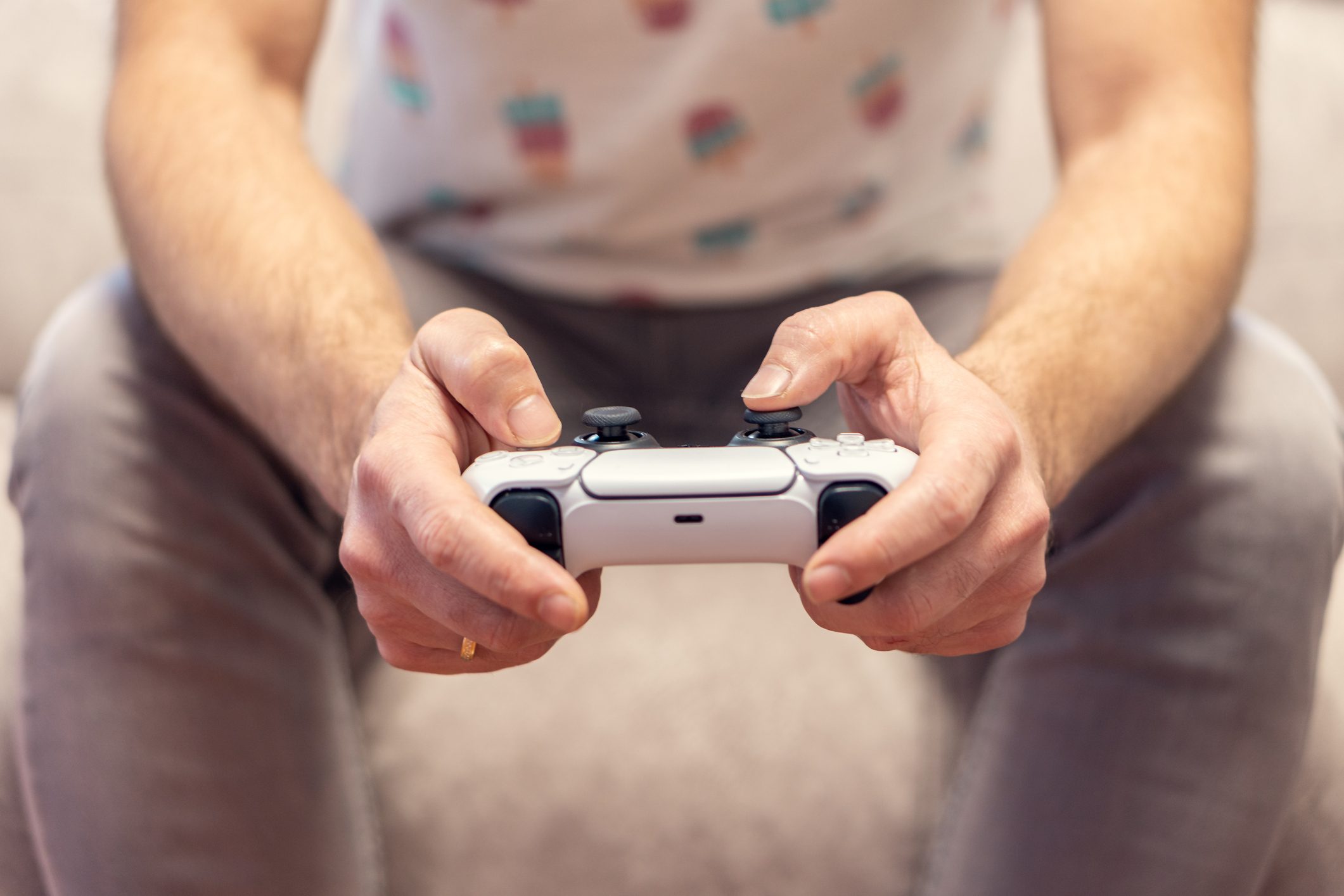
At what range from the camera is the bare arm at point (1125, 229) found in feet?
1.34

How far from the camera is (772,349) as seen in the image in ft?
1.12

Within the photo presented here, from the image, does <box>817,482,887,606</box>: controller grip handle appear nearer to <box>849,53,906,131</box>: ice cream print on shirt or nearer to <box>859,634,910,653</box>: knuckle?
<box>859,634,910,653</box>: knuckle

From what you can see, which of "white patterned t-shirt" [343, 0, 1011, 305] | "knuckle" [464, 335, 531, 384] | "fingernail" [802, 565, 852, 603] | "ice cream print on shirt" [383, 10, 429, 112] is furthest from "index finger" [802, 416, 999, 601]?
"ice cream print on shirt" [383, 10, 429, 112]

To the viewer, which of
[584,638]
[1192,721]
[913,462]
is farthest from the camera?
[584,638]

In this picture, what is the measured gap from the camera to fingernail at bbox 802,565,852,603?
0.27m

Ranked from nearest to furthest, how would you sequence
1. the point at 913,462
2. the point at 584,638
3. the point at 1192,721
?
1. the point at 913,462
2. the point at 1192,721
3. the point at 584,638

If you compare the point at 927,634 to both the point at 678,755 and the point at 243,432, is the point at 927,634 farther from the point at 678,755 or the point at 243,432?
the point at 243,432

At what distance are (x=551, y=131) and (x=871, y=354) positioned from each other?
0.32 m

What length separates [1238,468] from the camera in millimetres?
442

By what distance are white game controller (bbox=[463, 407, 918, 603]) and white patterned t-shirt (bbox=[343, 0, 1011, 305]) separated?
0.33 meters

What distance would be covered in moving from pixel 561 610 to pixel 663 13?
0.41m

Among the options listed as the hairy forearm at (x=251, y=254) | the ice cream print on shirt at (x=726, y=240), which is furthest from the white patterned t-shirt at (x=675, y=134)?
the hairy forearm at (x=251, y=254)

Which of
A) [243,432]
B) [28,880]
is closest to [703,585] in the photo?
[243,432]

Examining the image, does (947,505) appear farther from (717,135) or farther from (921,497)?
(717,135)
